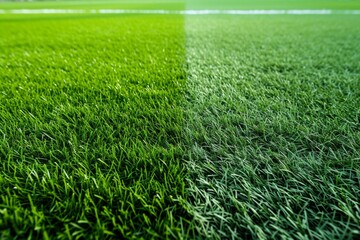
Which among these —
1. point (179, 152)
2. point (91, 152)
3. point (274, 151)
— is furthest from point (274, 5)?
point (91, 152)

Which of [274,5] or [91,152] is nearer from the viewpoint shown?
[91,152]

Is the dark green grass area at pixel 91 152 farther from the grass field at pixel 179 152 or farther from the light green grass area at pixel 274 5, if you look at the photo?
the light green grass area at pixel 274 5

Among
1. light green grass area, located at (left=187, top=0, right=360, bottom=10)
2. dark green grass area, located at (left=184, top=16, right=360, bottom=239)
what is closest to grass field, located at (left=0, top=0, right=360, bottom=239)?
dark green grass area, located at (left=184, top=16, right=360, bottom=239)

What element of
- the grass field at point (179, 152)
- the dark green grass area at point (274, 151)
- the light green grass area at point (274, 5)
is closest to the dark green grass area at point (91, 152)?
the grass field at point (179, 152)

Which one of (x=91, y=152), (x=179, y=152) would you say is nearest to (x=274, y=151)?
(x=179, y=152)

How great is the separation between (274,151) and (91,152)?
0.79 meters

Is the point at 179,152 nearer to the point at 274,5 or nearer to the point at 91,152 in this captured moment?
the point at 91,152

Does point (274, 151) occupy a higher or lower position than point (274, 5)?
higher

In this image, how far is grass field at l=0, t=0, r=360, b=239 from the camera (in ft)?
2.57

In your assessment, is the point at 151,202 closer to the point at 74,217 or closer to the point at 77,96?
the point at 74,217

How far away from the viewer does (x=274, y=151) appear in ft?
3.67

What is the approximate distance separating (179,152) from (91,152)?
0.37 metres

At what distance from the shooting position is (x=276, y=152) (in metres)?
1.11

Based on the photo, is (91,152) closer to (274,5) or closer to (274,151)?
(274,151)
